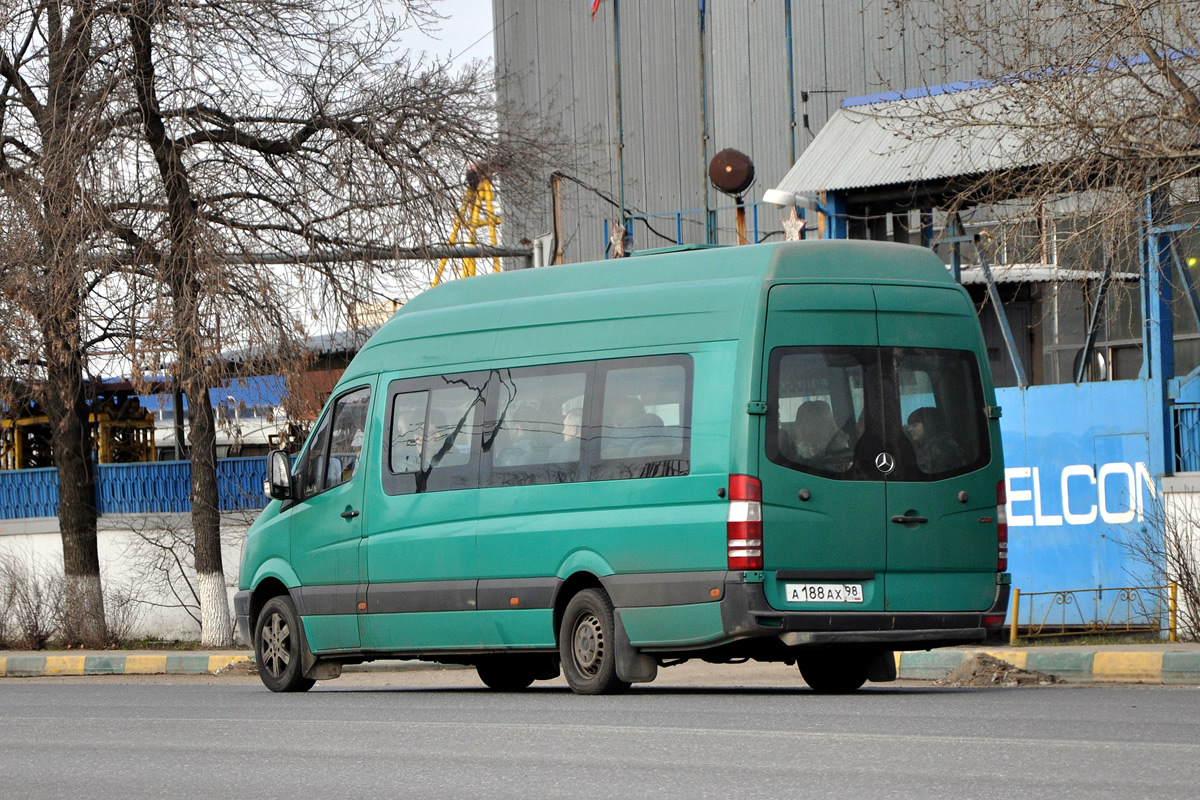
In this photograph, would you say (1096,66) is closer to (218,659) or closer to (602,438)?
(602,438)

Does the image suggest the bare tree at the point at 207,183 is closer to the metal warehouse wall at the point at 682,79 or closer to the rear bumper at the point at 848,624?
the metal warehouse wall at the point at 682,79

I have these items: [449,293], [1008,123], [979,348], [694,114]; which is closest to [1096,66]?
[1008,123]

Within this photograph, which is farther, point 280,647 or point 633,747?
point 280,647

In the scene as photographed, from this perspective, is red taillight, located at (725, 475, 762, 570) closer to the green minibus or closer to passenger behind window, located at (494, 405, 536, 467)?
the green minibus

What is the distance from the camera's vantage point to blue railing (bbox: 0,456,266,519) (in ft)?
82.5

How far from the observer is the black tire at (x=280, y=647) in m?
13.1

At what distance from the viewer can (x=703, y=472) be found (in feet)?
34.2

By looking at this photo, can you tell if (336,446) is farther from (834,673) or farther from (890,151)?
(890,151)

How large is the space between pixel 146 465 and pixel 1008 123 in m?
15.2

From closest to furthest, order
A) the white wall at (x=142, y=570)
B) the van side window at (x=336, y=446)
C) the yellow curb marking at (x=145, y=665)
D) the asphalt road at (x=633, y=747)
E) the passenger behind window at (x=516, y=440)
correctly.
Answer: the asphalt road at (x=633, y=747)
the passenger behind window at (x=516, y=440)
the van side window at (x=336, y=446)
the yellow curb marking at (x=145, y=665)
the white wall at (x=142, y=570)

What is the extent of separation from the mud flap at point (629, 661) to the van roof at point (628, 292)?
5.81ft

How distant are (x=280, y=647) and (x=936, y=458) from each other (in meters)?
5.27

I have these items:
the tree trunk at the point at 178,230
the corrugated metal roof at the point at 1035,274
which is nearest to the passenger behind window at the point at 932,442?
the corrugated metal roof at the point at 1035,274

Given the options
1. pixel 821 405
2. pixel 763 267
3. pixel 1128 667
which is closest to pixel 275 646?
pixel 821 405
